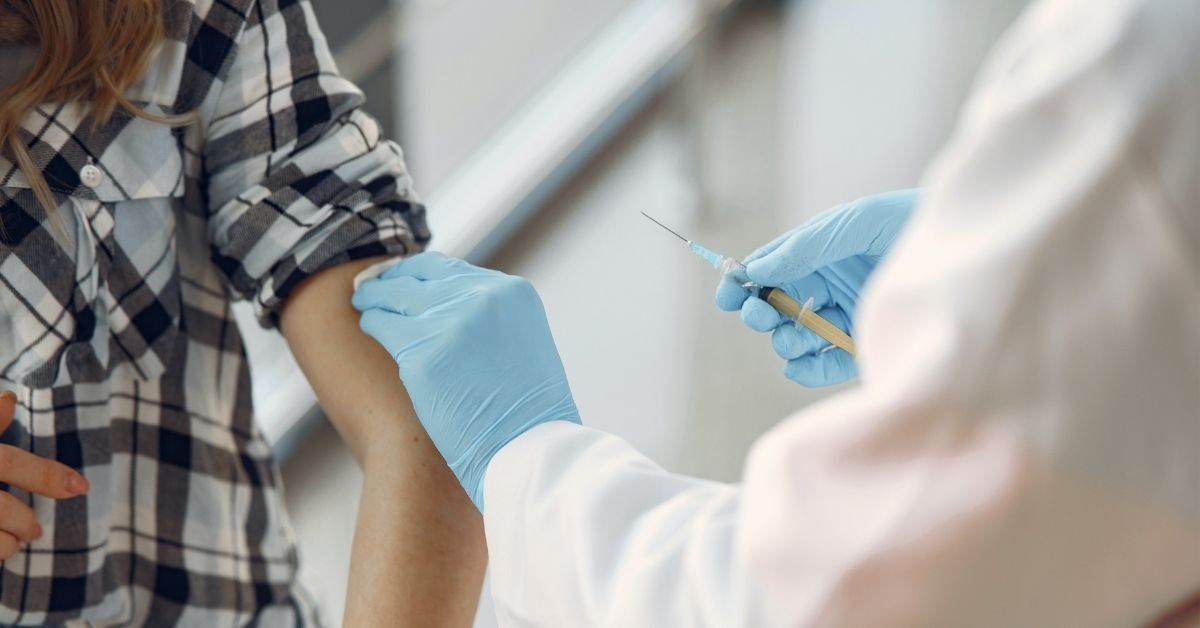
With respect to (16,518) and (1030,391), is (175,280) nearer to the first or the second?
(16,518)

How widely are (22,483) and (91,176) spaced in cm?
26

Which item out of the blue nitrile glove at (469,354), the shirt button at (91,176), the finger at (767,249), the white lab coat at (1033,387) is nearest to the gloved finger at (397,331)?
the blue nitrile glove at (469,354)

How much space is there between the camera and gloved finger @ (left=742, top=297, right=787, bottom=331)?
117cm

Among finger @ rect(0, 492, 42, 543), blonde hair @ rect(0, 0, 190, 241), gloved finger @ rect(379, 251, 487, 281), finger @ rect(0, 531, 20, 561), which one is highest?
blonde hair @ rect(0, 0, 190, 241)

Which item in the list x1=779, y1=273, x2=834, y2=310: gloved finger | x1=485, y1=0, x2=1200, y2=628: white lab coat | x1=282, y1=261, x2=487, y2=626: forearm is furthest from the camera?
x1=779, y1=273, x2=834, y2=310: gloved finger

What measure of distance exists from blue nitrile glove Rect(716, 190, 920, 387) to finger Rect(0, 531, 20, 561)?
2.28 feet

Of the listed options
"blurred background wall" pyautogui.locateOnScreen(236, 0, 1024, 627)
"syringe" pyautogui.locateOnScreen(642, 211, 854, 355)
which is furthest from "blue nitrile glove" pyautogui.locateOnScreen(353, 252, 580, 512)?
"blurred background wall" pyautogui.locateOnScreen(236, 0, 1024, 627)

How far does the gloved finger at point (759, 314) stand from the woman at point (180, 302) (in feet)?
1.14

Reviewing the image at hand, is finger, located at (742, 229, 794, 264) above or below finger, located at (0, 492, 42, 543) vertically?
above

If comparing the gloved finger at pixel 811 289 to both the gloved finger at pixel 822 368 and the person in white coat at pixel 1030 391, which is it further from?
→ the person in white coat at pixel 1030 391

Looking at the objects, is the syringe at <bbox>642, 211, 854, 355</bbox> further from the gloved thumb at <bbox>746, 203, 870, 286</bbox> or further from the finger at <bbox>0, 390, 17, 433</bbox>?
the finger at <bbox>0, 390, 17, 433</bbox>

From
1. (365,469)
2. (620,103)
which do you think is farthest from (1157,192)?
(620,103)

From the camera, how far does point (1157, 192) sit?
1.60 feet

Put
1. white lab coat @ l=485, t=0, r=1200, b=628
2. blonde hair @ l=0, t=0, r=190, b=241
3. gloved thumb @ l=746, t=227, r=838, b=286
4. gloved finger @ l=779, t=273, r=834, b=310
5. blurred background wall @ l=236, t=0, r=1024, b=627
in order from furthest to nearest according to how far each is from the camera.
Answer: blurred background wall @ l=236, t=0, r=1024, b=627 < gloved finger @ l=779, t=273, r=834, b=310 < gloved thumb @ l=746, t=227, r=838, b=286 < blonde hair @ l=0, t=0, r=190, b=241 < white lab coat @ l=485, t=0, r=1200, b=628
